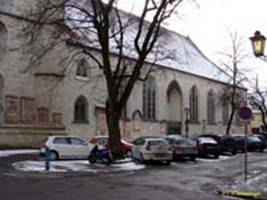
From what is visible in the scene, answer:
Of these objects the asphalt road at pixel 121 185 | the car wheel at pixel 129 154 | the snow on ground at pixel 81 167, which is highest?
the car wheel at pixel 129 154

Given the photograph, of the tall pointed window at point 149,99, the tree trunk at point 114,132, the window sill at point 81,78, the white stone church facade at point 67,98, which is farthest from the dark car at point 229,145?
→ the tall pointed window at point 149,99

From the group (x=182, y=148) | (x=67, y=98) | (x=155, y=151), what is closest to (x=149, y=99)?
Result: (x=67, y=98)

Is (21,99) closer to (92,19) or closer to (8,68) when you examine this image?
(8,68)

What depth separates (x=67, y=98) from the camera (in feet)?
171

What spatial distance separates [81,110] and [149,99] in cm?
1353

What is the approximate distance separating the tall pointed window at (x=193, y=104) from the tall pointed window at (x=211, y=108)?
11.8 feet

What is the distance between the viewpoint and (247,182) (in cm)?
2181

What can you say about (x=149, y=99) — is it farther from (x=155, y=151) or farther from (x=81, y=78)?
(x=155, y=151)

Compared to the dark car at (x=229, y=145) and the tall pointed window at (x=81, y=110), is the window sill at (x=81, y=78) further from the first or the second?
the dark car at (x=229, y=145)

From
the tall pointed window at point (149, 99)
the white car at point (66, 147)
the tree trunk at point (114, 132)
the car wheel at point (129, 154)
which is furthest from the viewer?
the tall pointed window at point (149, 99)

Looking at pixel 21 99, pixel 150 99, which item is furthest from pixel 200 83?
pixel 21 99

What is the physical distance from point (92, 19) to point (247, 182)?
49.6ft

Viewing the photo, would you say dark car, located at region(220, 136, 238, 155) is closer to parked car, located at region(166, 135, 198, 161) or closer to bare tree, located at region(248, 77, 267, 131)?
parked car, located at region(166, 135, 198, 161)

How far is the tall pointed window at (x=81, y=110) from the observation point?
53.8 m
